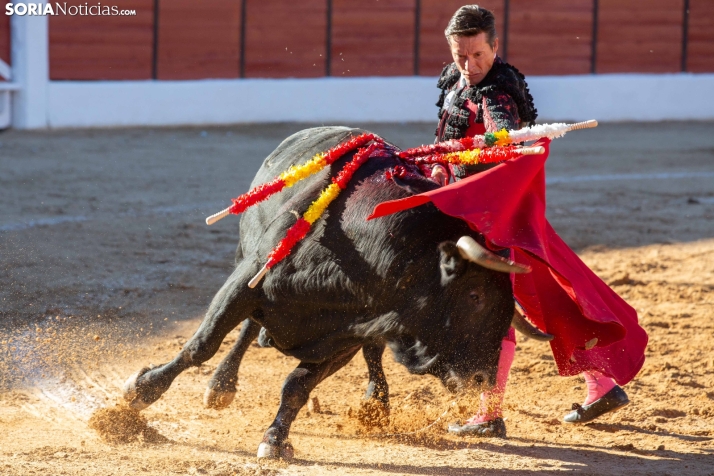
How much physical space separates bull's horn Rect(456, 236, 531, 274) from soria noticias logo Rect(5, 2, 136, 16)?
7.17m

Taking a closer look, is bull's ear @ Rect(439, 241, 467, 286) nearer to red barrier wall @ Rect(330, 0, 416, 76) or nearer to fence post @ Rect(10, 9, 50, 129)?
fence post @ Rect(10, 9, 50, 129)

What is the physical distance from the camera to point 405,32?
10531 mm

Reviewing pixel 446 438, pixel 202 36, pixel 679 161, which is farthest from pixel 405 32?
pixel 446 438

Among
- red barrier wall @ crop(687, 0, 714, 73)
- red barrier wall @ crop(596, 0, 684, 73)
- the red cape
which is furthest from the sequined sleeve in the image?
red barrier wall @ crop(687, 0, 714, 73)

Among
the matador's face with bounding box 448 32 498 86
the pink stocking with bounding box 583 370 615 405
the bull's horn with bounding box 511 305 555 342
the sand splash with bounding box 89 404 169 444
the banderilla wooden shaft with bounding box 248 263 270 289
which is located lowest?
the sand splash with bounding box 89 404 169 444

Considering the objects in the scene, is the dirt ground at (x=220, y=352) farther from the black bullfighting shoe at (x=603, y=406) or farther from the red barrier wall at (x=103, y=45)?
the red barrier wall at (x=103, y=45)

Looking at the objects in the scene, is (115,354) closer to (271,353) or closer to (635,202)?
(271,353)

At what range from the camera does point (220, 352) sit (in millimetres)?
3752

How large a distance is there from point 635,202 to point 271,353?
3.79m

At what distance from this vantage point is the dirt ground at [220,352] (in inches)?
109

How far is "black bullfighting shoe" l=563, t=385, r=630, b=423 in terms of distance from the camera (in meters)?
3.08

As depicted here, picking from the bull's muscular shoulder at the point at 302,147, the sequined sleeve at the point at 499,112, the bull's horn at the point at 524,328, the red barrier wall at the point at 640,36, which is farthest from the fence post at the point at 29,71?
the bull's horn at the point at 524,328

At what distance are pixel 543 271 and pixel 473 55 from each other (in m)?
0.65

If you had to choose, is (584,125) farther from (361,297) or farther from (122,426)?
(122,426)
